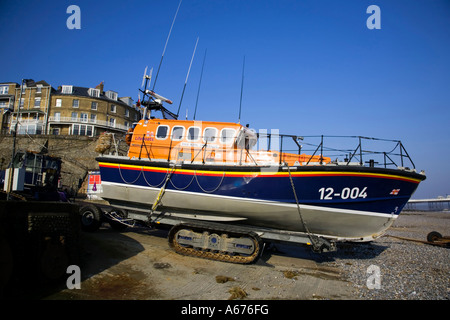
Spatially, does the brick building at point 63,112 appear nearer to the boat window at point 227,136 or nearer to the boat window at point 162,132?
the boat window at point 162,132

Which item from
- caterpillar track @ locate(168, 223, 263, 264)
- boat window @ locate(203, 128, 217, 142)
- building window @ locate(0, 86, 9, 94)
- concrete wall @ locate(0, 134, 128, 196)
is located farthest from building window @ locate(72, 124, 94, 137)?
caterpillar track @ locate(168, 223, 263, 264)

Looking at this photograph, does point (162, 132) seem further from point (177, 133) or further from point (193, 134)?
point (193, 134)

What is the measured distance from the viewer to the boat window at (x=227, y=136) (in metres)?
7.88

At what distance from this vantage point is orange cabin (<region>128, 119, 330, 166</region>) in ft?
25.2

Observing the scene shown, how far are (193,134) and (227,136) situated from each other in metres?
1.10

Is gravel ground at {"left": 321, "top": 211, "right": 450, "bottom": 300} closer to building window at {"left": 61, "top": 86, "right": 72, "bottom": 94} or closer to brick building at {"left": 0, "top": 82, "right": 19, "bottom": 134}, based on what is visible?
building window at {"left": 61, "top": 86, "right": 72, "bottom": 94}

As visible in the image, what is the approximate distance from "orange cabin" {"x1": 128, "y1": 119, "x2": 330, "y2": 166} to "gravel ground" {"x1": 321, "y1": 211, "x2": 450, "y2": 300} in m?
3.08

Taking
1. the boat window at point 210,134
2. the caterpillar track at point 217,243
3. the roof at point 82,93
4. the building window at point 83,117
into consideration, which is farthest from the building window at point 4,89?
the caterpillar track at point 217,243

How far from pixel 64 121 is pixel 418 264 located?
1782 inches

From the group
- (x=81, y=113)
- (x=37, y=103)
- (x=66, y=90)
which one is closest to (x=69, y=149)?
(x=81, y=113)

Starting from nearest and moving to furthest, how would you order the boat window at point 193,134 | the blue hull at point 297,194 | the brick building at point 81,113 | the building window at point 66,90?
the blue hull at point 297,194 < the boat window at point 193,134 < the brick building at point 81,113 < the building window at point 66,90

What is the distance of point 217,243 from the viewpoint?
6953 millimetres

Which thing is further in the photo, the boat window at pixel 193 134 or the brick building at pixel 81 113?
the brick building at pixel 81 113

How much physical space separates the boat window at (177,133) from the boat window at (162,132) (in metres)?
0.26
